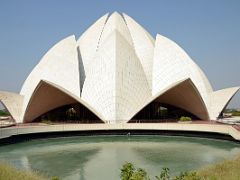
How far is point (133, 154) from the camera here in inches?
687

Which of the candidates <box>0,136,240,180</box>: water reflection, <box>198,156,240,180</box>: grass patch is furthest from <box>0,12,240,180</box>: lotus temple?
<box>198,156,240,180</box>: grass patch

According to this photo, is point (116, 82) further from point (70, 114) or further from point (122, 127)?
point (70, 114)

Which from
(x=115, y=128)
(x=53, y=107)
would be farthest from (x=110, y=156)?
(x=53, y=107)

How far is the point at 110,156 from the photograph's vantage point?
16.9 metres

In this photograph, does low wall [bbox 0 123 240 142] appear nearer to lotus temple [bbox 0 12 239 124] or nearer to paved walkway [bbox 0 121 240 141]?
paved walkway [bbox 0 121 240 141]

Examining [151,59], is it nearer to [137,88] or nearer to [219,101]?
[137,88]

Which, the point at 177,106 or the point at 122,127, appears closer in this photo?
the point at 122,127

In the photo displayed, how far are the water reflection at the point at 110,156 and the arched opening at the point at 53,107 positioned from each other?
7.30m

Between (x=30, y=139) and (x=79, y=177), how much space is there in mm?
14097

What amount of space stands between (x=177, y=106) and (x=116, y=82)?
869cm

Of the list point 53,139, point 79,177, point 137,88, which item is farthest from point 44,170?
point 137,88

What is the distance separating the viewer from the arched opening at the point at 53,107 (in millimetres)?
29859

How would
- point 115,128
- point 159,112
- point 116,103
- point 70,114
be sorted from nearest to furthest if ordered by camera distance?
point 115,128 → point 116,103 → point 159,112 → point 70,114

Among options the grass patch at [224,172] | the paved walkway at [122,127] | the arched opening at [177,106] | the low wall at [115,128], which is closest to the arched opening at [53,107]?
the low wall at [115,128]
